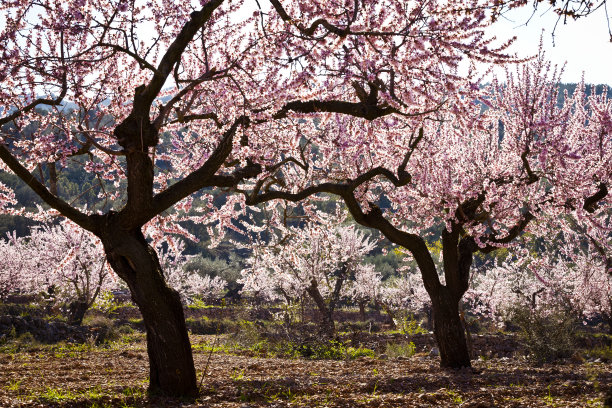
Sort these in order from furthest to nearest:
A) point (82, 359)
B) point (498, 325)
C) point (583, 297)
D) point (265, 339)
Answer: point (498, 325) < point (583, 297) < point (265, 339) < point (82, 359)

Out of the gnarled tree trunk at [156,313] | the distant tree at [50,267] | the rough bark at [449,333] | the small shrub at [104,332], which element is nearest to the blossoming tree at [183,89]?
the gnarled tree trunk at [156,313]

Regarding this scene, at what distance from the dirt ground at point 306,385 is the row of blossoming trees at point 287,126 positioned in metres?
0.67

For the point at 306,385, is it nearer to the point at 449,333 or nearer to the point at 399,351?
the point at 449,333

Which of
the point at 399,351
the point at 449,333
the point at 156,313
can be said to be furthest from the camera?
the point at 399,351

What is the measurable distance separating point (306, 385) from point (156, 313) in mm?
2314

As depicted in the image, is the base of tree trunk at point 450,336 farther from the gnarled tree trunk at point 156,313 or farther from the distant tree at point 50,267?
the distant tree at point 50,267

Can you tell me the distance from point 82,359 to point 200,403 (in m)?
5.60

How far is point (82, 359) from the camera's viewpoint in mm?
10078

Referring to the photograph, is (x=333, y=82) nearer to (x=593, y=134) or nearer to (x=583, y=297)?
(x=593, y=134)

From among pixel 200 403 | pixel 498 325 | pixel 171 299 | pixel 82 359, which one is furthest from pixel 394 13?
pixel 498 325

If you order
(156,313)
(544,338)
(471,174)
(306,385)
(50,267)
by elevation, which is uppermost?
(471,174)

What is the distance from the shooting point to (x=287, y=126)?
7520mm

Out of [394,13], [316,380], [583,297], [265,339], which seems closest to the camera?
[394,13]

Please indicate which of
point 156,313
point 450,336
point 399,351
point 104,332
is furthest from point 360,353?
point 156,313
